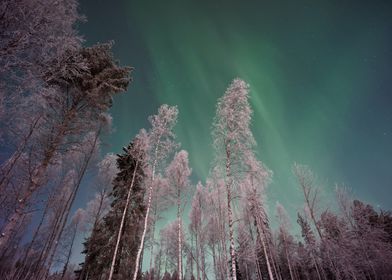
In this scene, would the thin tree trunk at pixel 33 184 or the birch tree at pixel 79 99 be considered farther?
the birch tree at pixel 79 99

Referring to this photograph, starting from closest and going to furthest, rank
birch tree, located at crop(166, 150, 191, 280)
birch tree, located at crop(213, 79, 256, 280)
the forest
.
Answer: the forest < birch tree, located at crop(213, 79, 256, 280) < birch tree, located at crop(166, 150, 191, 280)

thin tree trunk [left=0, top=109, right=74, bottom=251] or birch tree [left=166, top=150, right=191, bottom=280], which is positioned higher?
birch tree [left=166, top=150, right=191, bottom=280]

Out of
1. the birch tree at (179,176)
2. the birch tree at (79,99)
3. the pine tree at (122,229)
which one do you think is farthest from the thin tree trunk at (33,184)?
the birch tree at (179,176)

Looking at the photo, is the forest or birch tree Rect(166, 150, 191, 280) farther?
birch tree Rect(166, 150, 191, 280)

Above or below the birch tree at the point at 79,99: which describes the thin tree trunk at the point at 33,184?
below

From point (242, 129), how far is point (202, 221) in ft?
46.6

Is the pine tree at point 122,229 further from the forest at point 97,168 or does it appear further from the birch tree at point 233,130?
the birch tree at point 233,130

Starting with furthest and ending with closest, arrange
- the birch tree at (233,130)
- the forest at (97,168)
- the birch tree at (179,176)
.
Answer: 1. the birch tree at (179,176)
2. the birch tree at (233,130)
3. the forest at (97,168)

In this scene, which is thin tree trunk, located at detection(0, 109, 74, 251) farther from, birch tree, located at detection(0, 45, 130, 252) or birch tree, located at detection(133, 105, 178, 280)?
birch tree, located at detection(133, 105, 178, 280)

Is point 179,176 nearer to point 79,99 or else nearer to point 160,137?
point 160,137

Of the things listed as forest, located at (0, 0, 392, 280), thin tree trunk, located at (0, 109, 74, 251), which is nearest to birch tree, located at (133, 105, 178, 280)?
forest, located at (0, 0, 392, 280)

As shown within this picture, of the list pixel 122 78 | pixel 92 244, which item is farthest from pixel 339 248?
pixel 122 78

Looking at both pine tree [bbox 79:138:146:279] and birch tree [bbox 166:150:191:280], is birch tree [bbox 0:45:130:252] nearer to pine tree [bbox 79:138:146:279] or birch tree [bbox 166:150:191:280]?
pine tree [bbox 79:138:146:279]

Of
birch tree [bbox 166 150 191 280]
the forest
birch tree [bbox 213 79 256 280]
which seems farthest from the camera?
birch tree [bbox 166 150 191 280]
